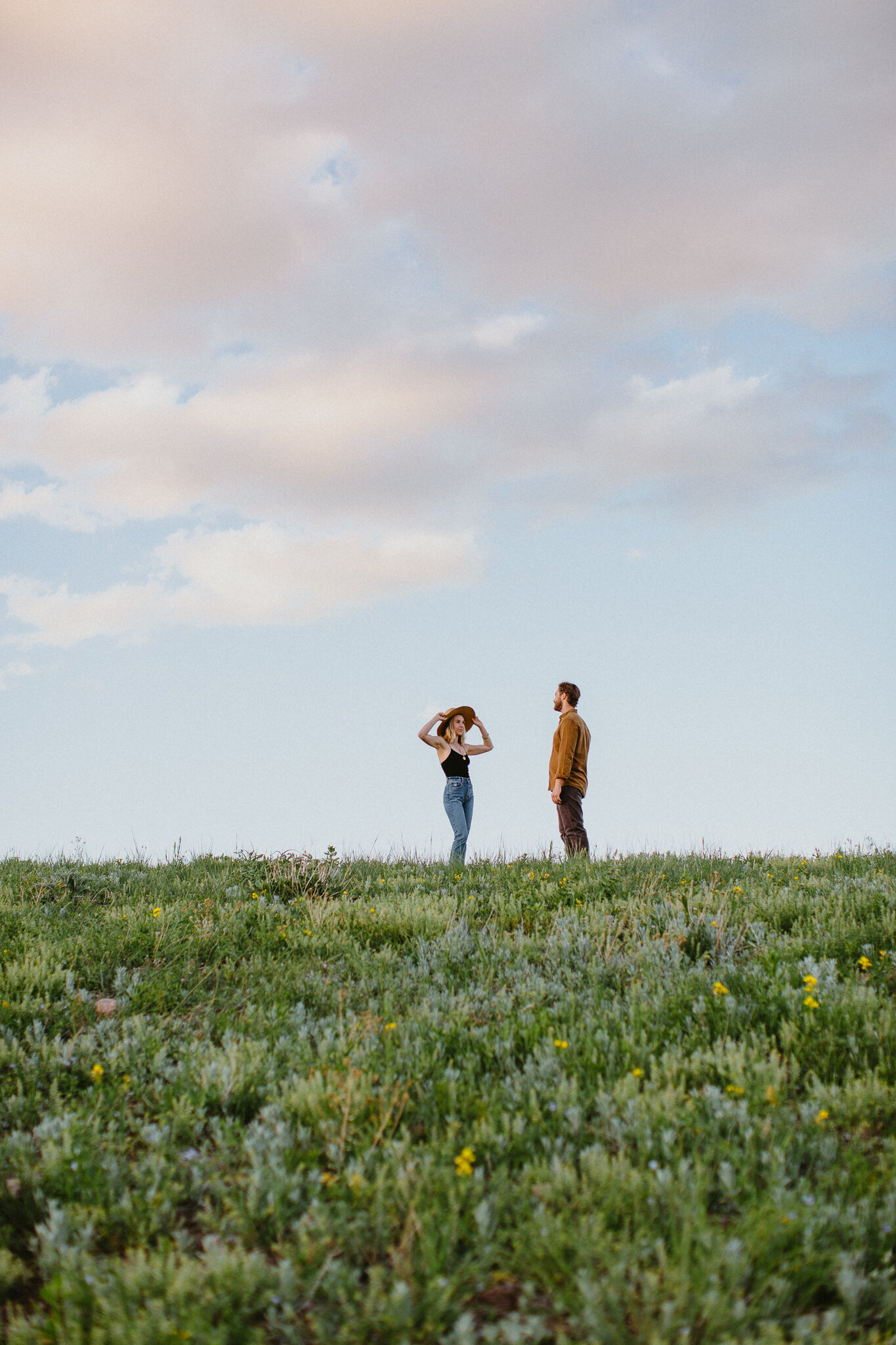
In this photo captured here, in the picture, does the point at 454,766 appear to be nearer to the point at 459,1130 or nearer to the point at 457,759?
the point at 457,759

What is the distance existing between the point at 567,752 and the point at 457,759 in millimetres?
1902

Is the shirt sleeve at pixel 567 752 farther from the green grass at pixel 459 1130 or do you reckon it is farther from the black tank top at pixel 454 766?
the green grass at pixel 459 1130

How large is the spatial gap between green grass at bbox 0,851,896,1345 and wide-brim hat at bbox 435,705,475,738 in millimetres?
7088

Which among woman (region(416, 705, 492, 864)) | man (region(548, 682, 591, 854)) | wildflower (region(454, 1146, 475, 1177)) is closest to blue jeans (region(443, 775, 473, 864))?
woman (region(416, 705, 492, 864))

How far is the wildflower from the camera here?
3590mm

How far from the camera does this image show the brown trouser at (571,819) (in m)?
13.0

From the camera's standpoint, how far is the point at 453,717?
14.2 m

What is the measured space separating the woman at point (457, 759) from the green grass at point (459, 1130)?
646 cm

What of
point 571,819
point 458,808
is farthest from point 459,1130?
point 458,808

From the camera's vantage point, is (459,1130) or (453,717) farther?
(453,717)

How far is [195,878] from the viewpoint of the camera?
9.90 metres

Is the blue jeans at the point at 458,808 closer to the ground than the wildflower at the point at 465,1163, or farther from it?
farther from it

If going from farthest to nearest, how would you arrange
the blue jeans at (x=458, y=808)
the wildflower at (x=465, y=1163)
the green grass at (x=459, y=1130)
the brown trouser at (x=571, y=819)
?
1. the blue jeans at (x=458, y=808)
2. the brown trouser at (x=571, y=819)
3. the wildflower at (x=465, y=1163)
4. the green grass at (x=459, y=1130)

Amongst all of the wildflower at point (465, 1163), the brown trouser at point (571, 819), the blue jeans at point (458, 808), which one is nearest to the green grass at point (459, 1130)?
the wildflower at point (465, 1163)
